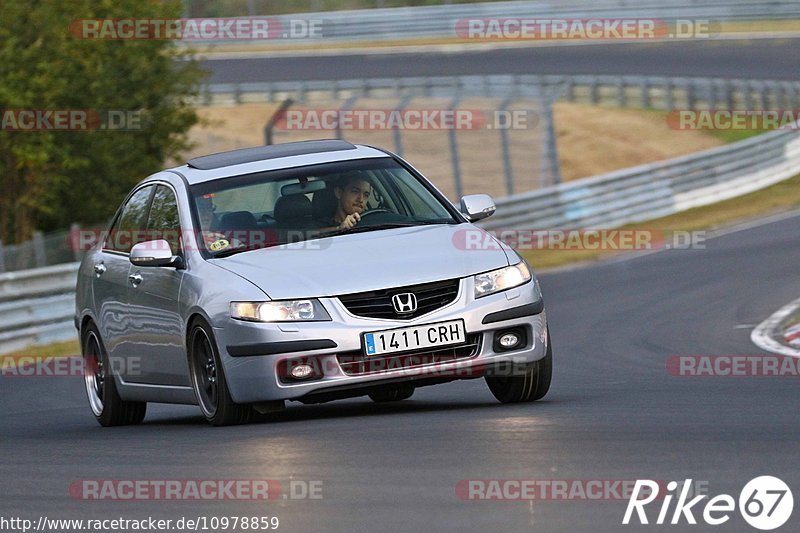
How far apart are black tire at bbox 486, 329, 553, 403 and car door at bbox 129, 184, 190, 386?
183 centimetres

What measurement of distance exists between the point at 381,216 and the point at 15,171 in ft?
65.7

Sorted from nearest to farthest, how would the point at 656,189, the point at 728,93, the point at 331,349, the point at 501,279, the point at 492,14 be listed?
the point at 331,349
the point at 501,279
the point at 656,189
the point at 728,93
the point at 492,14

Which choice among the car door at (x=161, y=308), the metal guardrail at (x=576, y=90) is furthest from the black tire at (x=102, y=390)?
the metal guardrail at (x=576, y=90)

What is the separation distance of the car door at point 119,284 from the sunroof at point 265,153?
0.45 metres

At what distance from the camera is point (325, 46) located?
2046 inches

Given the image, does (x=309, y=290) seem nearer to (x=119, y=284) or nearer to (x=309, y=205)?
(x=309, y=205)

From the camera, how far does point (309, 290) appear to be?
879 cm

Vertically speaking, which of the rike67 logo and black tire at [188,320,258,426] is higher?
the rike67 logo

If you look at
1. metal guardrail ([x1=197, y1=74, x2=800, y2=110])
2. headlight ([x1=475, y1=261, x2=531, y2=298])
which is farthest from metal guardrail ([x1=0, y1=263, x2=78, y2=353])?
metal guardrail ([x1=197, y1=74, x2=800, y2=110])

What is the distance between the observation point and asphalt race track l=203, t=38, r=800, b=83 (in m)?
43.8

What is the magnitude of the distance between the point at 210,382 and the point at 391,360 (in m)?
1.14

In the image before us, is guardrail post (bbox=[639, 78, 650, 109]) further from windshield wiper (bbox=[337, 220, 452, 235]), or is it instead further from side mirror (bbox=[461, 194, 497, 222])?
windshield wiper (bbox=[337, 220, 452, 235])

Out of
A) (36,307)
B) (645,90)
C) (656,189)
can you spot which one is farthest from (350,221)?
(645,90)

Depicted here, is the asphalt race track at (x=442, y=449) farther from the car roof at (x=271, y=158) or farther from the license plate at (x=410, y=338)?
the car roof at (x=271, y=158)
